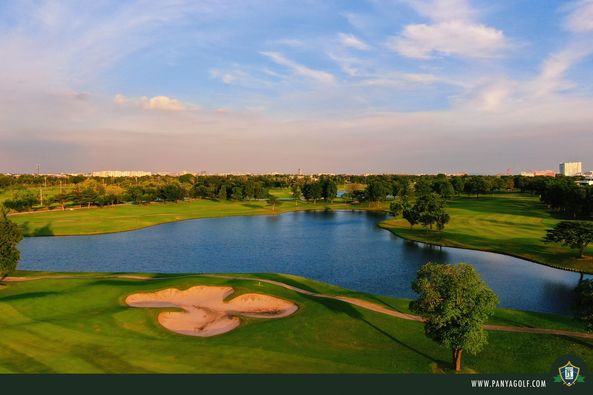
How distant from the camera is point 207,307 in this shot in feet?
138

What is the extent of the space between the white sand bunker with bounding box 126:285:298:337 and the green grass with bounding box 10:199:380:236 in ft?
223

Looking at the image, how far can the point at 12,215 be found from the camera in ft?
408

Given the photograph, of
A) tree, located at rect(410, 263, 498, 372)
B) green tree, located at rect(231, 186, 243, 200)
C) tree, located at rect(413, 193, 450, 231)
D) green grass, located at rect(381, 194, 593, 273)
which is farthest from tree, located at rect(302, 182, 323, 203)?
tree, located at rect(410, 263, 498, 372)

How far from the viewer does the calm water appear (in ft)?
180

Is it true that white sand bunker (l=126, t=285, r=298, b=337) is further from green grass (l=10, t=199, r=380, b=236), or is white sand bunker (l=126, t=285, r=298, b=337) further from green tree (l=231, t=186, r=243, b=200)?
green tree (l=231, t=186, r=243, b=200)

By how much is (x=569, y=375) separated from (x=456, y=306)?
7.35m

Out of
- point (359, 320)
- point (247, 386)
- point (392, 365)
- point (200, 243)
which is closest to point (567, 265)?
point (359, 320)

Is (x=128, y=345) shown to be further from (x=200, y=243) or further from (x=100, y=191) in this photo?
(x=100, y=191)

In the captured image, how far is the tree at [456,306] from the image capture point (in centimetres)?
2566

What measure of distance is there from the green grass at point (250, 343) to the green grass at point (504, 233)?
33.8m

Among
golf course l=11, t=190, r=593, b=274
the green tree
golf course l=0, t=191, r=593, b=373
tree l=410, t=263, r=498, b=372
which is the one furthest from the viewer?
the green tree

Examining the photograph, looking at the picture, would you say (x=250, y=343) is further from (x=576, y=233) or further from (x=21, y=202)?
(x=21, y=202)

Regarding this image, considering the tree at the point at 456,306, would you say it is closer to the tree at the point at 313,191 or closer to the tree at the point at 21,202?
the tree at the point at 21,202

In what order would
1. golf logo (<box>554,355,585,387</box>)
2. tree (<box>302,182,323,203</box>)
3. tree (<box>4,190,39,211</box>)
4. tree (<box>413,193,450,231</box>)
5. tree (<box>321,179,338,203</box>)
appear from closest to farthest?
1. golf logo (<box>554,355,585,387</box>)
2. tree (<box>413,193,450,231</box>)
3. tree (<box>4,190,39,211</box>)
4. tree (<box>321,179,338,203</box>)
5. tree (<box>302,182,323,203</box>)
